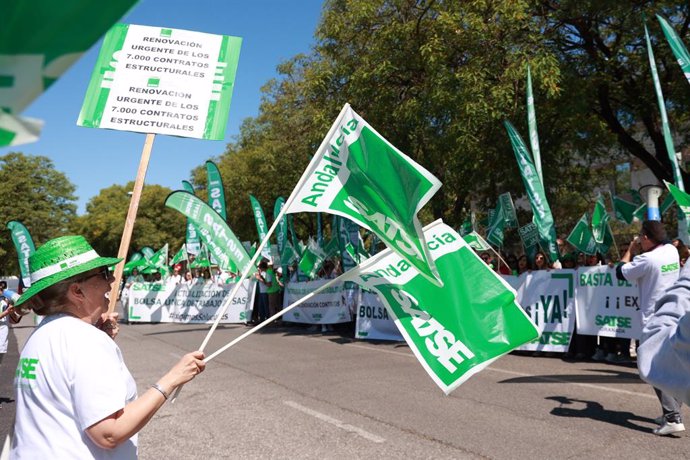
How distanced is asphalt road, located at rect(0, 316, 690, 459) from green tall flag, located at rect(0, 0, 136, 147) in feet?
14.5

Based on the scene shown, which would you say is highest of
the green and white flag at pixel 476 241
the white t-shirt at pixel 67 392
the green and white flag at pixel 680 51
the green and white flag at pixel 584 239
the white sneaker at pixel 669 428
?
the green and white flag at pixel 680 51

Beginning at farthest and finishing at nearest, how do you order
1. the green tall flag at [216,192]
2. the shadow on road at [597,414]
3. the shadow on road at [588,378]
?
1. the green tall flag at [216,192]
2. the shadow on road at [588,378]
3. the shadow on road at [597,414]

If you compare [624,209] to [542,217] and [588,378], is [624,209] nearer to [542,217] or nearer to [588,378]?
[542,217]

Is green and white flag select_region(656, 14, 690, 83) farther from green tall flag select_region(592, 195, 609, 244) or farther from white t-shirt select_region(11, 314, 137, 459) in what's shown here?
white t-shirt select_region(11, 314, 137, 459)

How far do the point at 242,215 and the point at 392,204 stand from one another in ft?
102

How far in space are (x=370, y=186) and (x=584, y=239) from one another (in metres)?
8.81

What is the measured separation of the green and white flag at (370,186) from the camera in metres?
2.98

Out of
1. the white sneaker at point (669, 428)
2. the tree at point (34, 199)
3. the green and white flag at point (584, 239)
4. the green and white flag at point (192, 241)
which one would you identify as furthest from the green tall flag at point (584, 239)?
the tree at point (34, 199)

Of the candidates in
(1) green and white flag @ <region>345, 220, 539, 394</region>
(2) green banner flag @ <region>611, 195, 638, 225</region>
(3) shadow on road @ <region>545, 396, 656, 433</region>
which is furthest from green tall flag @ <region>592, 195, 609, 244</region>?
(1) green and white flag @ <region>345, 220, 539, 394</region>

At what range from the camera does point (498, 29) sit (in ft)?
45.5

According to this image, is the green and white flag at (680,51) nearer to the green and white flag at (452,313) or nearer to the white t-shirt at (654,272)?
the white t-shirt at (654,272)

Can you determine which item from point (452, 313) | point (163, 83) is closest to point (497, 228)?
point (452, 313)

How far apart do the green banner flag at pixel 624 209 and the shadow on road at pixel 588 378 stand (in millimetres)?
4605

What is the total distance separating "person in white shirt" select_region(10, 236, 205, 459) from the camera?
195cm
